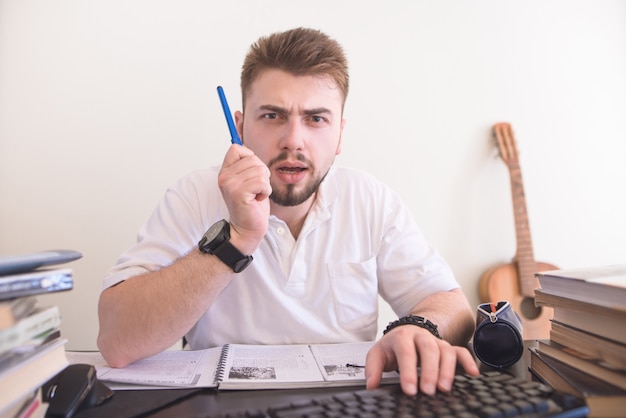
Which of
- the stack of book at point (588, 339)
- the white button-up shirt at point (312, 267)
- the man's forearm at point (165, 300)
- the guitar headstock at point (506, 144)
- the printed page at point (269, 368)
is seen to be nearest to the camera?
the stack of book at point (588, 339)

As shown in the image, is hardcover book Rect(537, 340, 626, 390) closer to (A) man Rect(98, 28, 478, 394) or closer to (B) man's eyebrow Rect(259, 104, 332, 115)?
(A) man Rect(98, 28, 478, 394)

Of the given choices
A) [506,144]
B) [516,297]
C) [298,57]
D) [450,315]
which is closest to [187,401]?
[450,315]

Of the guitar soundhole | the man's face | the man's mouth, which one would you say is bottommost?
the guitar soundhole

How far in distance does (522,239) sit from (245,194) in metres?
1.51

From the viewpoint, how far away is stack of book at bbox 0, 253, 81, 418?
0.41m

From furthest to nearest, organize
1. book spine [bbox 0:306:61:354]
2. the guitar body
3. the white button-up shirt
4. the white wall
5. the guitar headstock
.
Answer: the guitar headstock, the guitar body, the white wall, the white button-up shirt, book spine [bbox 0:306:61:354]

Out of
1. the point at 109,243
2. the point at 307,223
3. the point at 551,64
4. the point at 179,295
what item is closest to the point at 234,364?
the point at 179,295

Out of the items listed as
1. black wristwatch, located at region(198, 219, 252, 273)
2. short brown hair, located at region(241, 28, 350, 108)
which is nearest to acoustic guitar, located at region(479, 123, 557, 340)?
short brown hair, located at region(241, 28, 350, 108)

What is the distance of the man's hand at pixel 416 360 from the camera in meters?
0.58

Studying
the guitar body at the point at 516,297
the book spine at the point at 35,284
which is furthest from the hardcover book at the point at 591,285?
the guitar body at the point at 516,297

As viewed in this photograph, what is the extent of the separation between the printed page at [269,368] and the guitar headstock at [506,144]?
151 cm

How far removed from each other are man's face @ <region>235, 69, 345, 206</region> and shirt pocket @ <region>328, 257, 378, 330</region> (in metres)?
0.23

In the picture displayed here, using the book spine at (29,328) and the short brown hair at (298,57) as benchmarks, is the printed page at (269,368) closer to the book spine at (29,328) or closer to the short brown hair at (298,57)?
the book spine at (29,328)

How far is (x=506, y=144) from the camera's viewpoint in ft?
6.73
